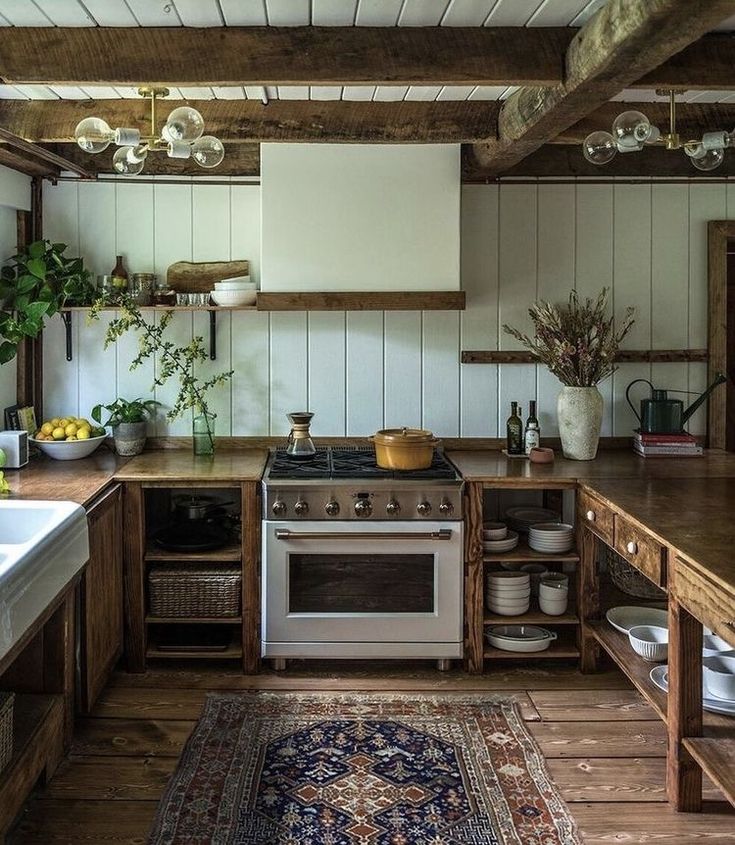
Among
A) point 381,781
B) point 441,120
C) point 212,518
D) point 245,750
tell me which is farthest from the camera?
point 212,518

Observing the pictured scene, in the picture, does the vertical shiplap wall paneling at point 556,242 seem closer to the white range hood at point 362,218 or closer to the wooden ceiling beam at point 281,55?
the white range hood at point 362,218

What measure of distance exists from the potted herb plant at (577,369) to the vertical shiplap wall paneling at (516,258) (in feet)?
0.59

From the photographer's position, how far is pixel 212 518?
4105 mm

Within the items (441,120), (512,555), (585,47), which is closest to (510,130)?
(441,120)

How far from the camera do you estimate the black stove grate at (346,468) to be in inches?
150

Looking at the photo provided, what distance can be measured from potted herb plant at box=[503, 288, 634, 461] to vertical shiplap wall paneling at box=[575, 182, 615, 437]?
0.27 metres

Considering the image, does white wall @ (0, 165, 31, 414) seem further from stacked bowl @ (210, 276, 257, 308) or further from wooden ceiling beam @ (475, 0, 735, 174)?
wooden ceiling beam @ (475, 0, 735, 174)

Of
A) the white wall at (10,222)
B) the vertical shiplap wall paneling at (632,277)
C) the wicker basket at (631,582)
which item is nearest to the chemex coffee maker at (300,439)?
the white wall at (10,222)

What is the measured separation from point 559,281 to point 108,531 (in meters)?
2.41

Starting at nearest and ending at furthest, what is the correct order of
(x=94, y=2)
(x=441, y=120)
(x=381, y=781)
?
(x=94, y=2) → (x=381, y=781) → (x=441, y=120)

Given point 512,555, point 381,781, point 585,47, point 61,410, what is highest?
point 585,47

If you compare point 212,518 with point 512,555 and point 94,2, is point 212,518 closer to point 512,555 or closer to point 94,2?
point 512,555

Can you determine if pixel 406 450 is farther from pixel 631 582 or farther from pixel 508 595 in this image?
pixel 631 582

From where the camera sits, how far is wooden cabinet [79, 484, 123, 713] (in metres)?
3.28
